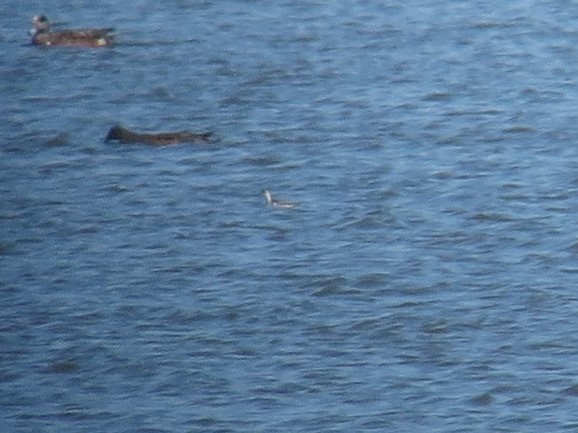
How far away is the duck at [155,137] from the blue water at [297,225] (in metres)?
0.08

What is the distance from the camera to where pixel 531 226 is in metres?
12.9

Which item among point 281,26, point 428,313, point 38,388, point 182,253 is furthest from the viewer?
point 281,26

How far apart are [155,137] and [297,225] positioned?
7.74 feet

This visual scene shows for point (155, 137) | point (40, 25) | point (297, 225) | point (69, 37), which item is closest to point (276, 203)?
point (297, 225)

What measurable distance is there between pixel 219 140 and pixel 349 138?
3.28 ft

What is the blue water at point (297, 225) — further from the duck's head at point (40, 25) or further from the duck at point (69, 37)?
the duck's head at point (40, 25)

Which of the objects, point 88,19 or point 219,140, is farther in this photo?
point 88,19

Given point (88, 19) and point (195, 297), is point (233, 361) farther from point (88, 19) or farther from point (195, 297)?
point (88, 19)

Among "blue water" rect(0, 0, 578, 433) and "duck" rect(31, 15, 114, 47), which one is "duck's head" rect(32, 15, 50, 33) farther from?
"blue water" rect(0, 0, 578, 433)

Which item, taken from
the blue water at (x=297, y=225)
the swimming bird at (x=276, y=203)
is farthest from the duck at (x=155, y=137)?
the swimming bird at (x=276, y=203)

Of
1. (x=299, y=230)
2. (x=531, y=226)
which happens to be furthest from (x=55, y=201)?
(x=531, y=226)

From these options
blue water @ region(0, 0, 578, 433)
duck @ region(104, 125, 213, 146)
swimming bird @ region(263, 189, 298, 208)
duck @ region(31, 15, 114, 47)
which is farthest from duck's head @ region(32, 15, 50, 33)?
swimming bird @ region(263, 189, 298, 208)

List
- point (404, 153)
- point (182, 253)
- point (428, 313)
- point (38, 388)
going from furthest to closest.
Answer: point (404, 153), point (182, 253), point (428, 313), point (38, 388)

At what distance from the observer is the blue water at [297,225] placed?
33.2ft
